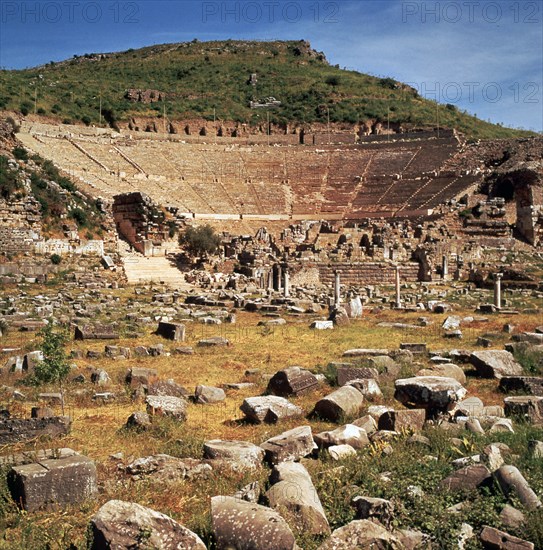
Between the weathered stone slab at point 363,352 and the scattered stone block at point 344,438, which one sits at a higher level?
the scattered stone block at point 344,438

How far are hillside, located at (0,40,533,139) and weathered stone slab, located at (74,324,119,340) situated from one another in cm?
4439

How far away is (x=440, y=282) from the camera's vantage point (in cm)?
3444

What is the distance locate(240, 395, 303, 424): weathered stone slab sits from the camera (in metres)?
8.51

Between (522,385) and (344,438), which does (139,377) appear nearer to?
(344,438)

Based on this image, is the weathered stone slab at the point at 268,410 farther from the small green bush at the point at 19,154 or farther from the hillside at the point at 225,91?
the hillside at the point at 225,91

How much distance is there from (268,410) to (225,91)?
254ft

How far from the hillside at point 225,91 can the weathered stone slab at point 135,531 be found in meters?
55.6

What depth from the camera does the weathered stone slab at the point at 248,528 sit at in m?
4.58

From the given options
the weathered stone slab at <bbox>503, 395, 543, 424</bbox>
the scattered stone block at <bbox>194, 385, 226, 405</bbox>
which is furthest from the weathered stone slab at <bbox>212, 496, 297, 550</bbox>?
the scattered stone block at <bbox>194, 385, 226, 405</bbox>

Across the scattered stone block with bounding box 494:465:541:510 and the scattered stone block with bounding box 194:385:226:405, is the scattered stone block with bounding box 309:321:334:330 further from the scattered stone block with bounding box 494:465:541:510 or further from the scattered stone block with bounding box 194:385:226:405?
the scattered stone block with bounding box 494:465:541:510

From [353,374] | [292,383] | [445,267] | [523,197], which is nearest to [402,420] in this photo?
[292,383]

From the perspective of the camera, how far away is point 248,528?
473cm

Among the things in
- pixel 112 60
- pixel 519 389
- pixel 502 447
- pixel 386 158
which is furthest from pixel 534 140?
pixel 112 60

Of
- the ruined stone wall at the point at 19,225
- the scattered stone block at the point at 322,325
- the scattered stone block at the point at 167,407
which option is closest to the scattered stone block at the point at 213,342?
the scattered stone block at the point at 322,325
